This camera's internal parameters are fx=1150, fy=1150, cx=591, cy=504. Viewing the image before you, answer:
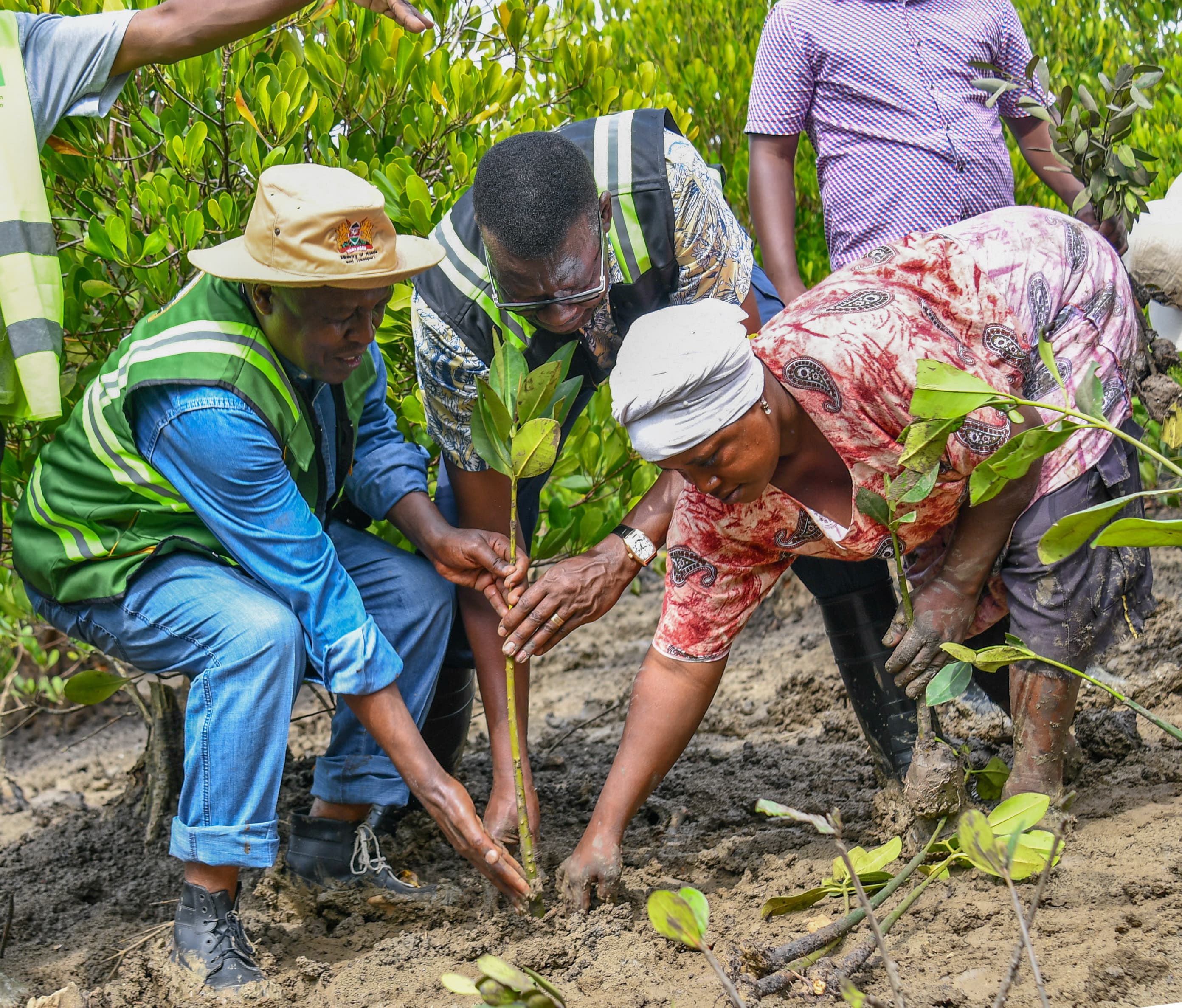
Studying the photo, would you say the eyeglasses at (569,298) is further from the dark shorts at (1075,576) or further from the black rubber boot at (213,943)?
the black rubber boot at (213,943)

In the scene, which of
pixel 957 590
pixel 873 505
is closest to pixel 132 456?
pixel 873 505

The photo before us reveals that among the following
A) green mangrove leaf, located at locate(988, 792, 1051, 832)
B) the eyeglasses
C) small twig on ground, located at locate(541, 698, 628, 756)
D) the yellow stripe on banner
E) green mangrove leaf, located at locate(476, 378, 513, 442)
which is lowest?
small twig on ground, located at locate(541, 698, 628, 756)

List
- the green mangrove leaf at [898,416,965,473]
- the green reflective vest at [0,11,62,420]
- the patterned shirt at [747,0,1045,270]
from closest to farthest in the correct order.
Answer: the green mangrove leaf at [898,416,965,473] < the green reflective vest at [0,11,62,420] < the patterned shirt at [747,0,1045,270]

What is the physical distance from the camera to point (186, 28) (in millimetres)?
2355

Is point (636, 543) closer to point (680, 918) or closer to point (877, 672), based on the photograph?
point (877, 672)

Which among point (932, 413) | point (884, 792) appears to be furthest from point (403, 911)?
point (932, 413)

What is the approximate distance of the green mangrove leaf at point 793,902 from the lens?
2174 mm

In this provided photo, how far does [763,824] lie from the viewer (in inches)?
117

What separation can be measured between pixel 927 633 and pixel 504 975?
4.00ft

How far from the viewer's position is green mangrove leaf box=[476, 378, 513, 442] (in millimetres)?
2229

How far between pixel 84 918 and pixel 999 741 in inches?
97.9

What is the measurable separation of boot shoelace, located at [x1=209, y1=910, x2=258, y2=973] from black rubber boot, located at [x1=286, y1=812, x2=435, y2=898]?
450 millimetres

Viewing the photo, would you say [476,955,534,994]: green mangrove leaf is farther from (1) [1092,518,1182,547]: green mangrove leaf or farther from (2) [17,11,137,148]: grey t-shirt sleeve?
(2) [17,11,137,148]: grey t-shirt sleeve

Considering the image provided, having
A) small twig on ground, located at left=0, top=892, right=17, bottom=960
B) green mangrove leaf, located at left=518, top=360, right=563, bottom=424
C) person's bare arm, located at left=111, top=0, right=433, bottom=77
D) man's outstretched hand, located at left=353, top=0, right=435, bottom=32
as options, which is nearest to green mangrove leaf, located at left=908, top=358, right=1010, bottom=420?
green mangrove leaf, located at left=518, top=360, right=563, bottom=424
